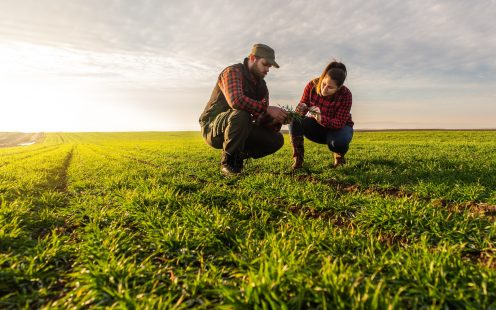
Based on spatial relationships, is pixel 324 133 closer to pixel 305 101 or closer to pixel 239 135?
pixel 305 101

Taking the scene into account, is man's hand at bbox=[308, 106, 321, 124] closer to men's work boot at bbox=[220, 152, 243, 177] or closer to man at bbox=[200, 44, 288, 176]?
man at bbox=[200, 44, 288, 176]

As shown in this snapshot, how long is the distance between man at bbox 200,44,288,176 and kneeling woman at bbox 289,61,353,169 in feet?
2.55

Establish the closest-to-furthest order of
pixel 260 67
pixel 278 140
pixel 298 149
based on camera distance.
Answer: pixel 260 67 → pixel 278 140 → pixel 298 149

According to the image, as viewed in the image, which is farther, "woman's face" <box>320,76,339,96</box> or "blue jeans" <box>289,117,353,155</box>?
"blue jeans" <box>289,117,353,155</box>

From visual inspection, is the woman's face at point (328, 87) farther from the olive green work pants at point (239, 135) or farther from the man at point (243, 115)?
the olive green work pants at point (239, 135)

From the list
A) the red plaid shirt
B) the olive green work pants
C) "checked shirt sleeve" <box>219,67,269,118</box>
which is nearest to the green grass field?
the olive green work pants

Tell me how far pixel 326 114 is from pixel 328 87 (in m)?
0.87

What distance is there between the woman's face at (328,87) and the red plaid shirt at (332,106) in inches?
11.6

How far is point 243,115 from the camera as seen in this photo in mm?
6148

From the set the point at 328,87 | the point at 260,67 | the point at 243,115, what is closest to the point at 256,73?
the point at 260,67

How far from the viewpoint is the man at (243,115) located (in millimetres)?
5930

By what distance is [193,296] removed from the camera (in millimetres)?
2189

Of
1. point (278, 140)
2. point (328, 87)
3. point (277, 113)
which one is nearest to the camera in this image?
point (277, 113)

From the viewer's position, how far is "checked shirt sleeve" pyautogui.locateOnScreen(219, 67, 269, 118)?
19.3ft
